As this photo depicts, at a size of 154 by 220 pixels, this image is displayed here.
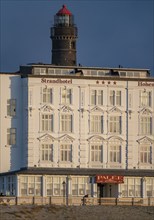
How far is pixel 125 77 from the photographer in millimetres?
145500

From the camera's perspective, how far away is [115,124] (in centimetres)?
14488

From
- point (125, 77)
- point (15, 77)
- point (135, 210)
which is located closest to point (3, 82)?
point (15, 77)

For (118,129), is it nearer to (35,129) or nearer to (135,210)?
(35,129)

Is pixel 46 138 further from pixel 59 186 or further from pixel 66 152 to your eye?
pixel 59 186

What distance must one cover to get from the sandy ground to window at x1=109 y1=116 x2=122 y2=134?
56.3 feet

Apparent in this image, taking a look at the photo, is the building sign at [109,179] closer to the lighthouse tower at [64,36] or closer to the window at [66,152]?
the window at [66,152]

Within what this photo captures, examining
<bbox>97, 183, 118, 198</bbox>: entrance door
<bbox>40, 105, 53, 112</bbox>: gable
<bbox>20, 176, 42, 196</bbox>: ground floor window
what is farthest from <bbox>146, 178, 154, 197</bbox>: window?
<bbox>40, 105, 53, 112</bbox>: gable

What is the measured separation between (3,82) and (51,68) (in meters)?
4.45

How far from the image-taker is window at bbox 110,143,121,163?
5699 inches

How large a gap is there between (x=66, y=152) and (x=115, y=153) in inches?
172

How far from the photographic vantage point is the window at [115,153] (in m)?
145

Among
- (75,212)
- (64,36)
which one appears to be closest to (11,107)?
(64,36)

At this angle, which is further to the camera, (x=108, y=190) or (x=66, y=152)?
(x=108, y=190)

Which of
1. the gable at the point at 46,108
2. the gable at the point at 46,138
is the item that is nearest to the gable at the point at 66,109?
the gable at the point at 46,108
